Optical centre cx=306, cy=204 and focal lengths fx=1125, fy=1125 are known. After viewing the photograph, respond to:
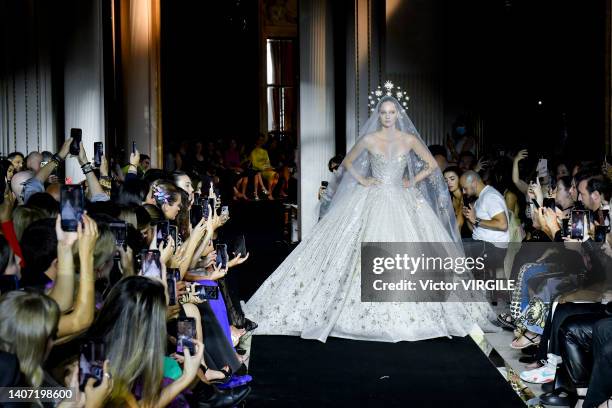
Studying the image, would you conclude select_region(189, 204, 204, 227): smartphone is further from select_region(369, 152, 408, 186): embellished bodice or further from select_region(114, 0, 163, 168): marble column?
select_region(114, 0, 163, 168): marble column

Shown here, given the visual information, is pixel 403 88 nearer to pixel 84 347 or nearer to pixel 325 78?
pixel 325 78

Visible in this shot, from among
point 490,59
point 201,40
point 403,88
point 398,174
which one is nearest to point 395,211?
point 398,174

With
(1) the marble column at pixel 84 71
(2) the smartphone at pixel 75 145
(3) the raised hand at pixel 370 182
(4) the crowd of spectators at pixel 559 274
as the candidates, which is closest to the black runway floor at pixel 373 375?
(4) the crowd of spectators at pixel 559 274

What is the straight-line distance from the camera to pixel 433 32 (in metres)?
12.9

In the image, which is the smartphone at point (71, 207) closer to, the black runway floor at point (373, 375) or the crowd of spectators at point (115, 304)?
the crowd of spectators at point (115, 304)

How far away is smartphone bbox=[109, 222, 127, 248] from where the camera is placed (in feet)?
15.3

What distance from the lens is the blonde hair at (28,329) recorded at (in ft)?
9.97

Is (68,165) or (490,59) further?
(490,59)

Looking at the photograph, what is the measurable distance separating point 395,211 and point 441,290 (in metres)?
0.63

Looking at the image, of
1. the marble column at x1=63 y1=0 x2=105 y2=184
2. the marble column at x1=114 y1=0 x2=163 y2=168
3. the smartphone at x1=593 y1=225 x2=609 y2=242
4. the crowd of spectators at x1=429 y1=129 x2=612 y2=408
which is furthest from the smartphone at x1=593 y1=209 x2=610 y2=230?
the marble column at x1=114 y1=0 x2=163 y2=168

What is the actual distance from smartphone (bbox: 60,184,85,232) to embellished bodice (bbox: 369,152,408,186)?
4.29 m

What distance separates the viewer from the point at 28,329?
3.05 metres

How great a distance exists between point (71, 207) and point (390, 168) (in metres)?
4.44

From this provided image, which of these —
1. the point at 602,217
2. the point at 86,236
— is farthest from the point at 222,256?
the point at 602,217
